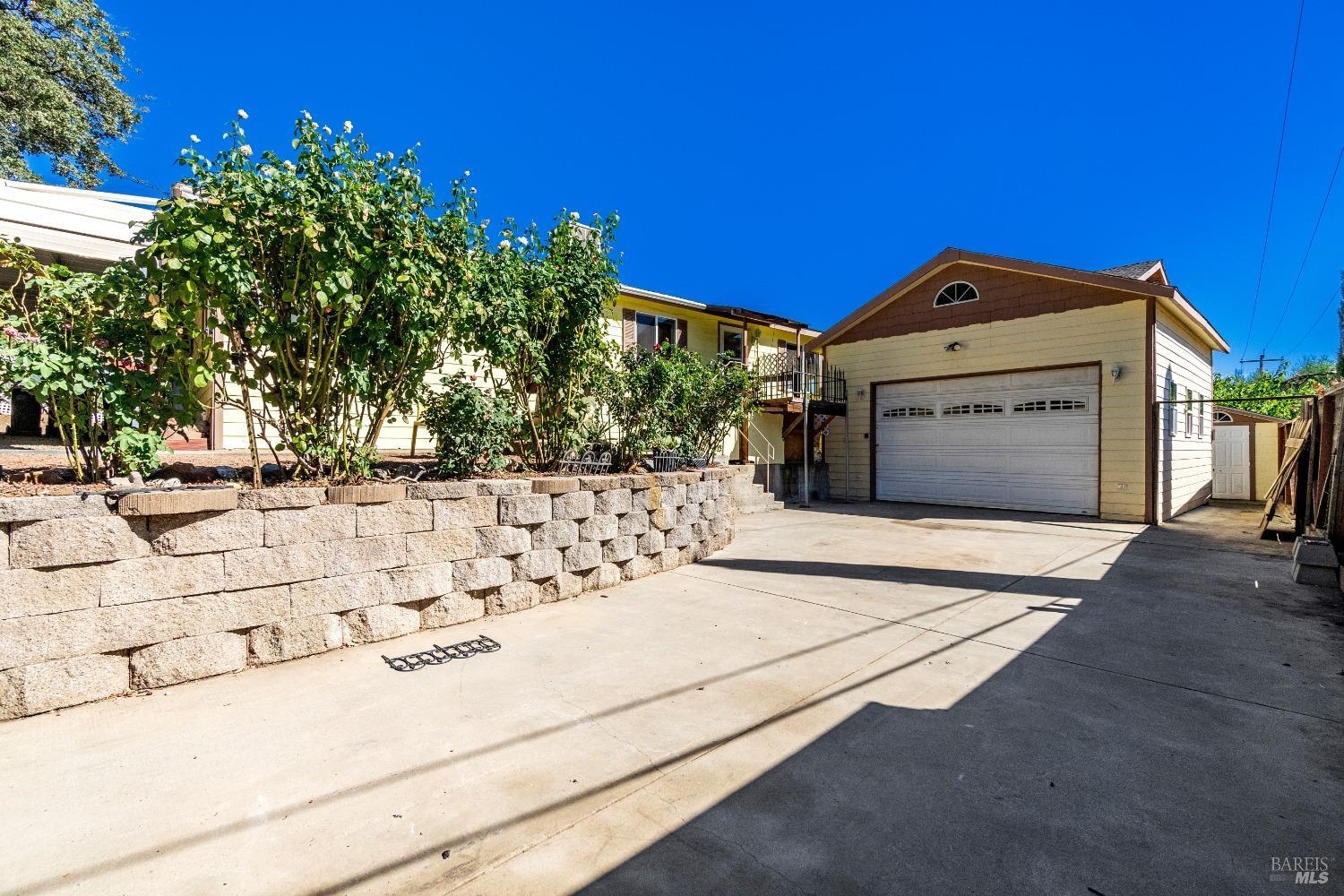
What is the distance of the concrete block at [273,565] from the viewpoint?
296 centimetres

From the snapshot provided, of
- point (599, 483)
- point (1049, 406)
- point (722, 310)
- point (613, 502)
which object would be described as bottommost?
point (613, 502)

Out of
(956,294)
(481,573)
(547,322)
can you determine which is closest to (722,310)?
(956,294)

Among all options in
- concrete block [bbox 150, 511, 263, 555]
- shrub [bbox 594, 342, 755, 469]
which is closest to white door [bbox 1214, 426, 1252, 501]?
shrub [bbox 594, 342, 755, 469]

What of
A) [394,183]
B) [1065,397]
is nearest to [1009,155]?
[1065,397]

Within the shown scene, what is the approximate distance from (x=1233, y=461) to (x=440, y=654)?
57.8ft

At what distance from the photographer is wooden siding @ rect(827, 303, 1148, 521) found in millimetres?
9117

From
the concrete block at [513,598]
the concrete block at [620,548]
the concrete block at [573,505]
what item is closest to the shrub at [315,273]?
the concrete block at [513,598]

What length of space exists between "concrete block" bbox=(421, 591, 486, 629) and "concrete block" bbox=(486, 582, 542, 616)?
8 cm

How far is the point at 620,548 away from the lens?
5043mm

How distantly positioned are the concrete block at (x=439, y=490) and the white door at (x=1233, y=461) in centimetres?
1673

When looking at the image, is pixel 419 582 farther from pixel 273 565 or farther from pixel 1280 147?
pixel 1280 147

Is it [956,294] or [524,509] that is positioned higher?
[956,294]

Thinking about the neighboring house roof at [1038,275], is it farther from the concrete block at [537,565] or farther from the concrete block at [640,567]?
the concrete block at [537,565]

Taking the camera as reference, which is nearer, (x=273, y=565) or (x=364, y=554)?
(x=273, y=565)
